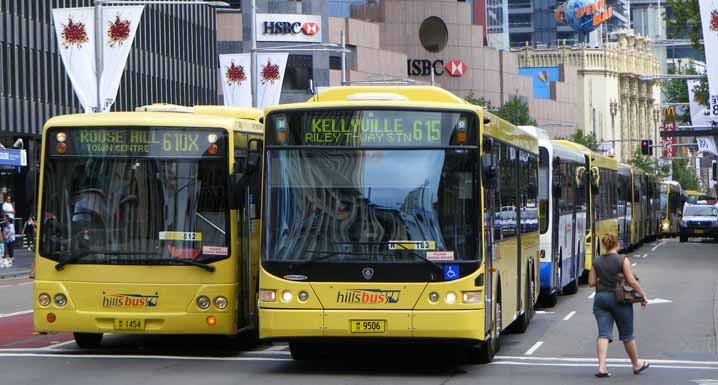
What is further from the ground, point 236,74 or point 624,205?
point 236,74

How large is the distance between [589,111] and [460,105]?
151 m

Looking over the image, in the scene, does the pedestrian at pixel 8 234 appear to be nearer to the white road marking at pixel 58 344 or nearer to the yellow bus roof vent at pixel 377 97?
the white road marking at pixel 58 344

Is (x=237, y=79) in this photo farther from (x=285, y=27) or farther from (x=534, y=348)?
(x=285, y=27)

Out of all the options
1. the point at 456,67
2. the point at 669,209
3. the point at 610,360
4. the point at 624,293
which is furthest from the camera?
the point at 456,67

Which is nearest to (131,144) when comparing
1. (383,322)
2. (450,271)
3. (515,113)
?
(383,322)

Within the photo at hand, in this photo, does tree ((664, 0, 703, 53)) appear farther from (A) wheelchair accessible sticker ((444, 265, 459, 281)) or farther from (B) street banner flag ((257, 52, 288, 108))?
(A) wheelchair accessible sticker ((444, 265, 459, 281))

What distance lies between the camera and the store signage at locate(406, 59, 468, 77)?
119 meters

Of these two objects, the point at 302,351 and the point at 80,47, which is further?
the point at 80,47

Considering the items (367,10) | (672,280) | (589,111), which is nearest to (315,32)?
(367,10)

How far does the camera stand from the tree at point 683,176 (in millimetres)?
163462

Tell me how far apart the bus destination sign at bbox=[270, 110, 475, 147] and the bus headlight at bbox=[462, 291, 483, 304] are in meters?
1.52

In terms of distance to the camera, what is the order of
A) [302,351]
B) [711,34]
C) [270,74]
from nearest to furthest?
[302,351], [711,34], [270,74]

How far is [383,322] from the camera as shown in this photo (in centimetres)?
1606

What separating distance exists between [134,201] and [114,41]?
55.6 feet
